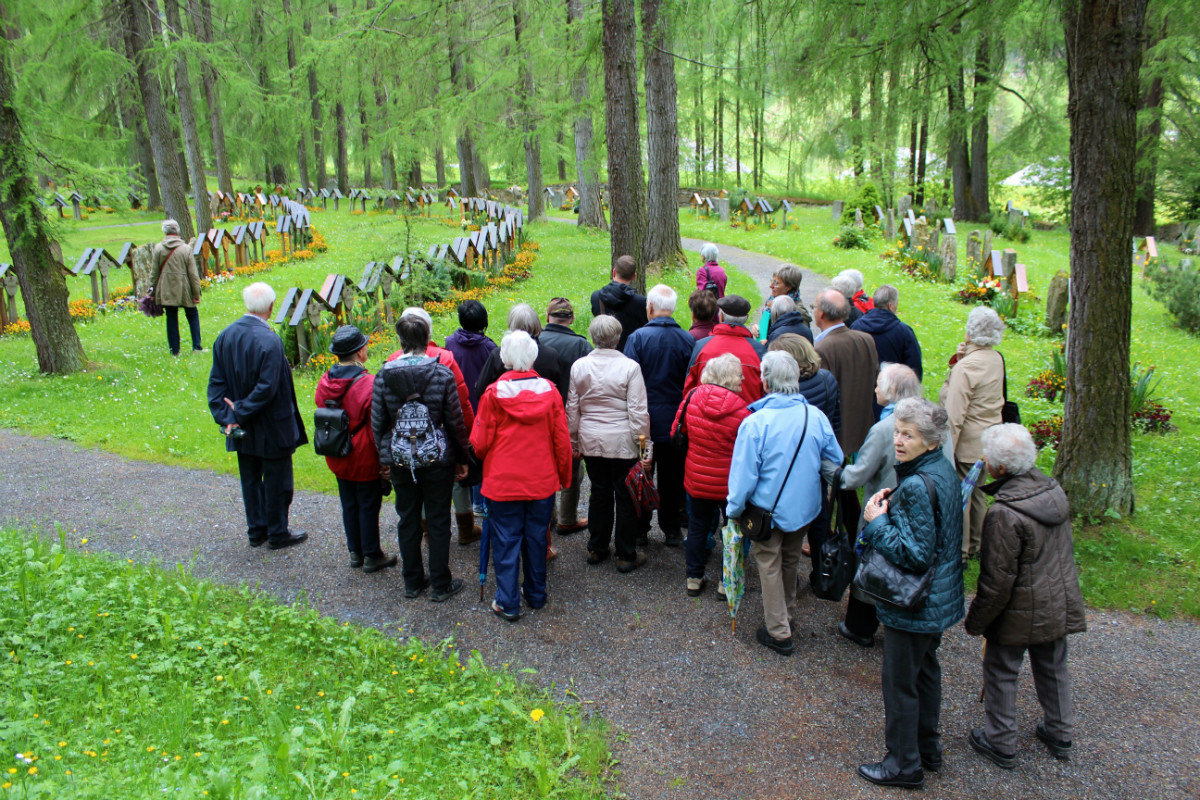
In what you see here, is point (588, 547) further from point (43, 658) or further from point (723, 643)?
point (43, 658)

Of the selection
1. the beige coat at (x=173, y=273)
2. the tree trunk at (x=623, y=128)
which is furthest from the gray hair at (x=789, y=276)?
the beige coat at (x=173, y=273)

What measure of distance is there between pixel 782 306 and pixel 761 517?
7.60 feet

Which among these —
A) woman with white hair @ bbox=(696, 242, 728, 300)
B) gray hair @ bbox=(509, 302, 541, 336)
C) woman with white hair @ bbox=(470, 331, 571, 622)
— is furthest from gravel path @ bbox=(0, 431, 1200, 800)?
woman with white hair @ bbox=(696, 242, 728, 300)

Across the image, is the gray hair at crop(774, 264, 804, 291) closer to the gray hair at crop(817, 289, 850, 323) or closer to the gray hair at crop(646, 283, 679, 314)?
the gray hair at crop(817, 289, 850, 323)

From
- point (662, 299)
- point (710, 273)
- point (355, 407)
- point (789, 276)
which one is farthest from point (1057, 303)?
point (355, 407)

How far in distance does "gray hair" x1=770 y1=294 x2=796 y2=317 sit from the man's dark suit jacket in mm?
3901

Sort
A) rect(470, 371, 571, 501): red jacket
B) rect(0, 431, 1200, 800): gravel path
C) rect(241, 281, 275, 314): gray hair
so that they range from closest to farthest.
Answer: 1. rect(0, 431, 1200, 800): gravel path
2. rect(470, 371, 571, 501): red jacket
3. rect(241, 281, 275, 314): gray hair

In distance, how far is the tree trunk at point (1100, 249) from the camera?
18.1 feet

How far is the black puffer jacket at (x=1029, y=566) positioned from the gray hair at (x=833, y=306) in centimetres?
252

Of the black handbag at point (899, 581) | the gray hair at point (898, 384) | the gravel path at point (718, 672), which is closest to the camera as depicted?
the black handbag at point (899, 581)

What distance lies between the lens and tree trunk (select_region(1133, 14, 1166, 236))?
17.9m

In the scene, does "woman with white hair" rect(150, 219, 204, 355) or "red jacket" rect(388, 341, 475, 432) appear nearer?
"red jacket" rect(388, 341, 475, 432)

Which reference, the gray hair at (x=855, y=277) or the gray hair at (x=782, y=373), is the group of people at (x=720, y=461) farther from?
the gray hair at (x=855, y=277)

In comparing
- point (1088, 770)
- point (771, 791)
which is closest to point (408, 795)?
point (771, 791)
